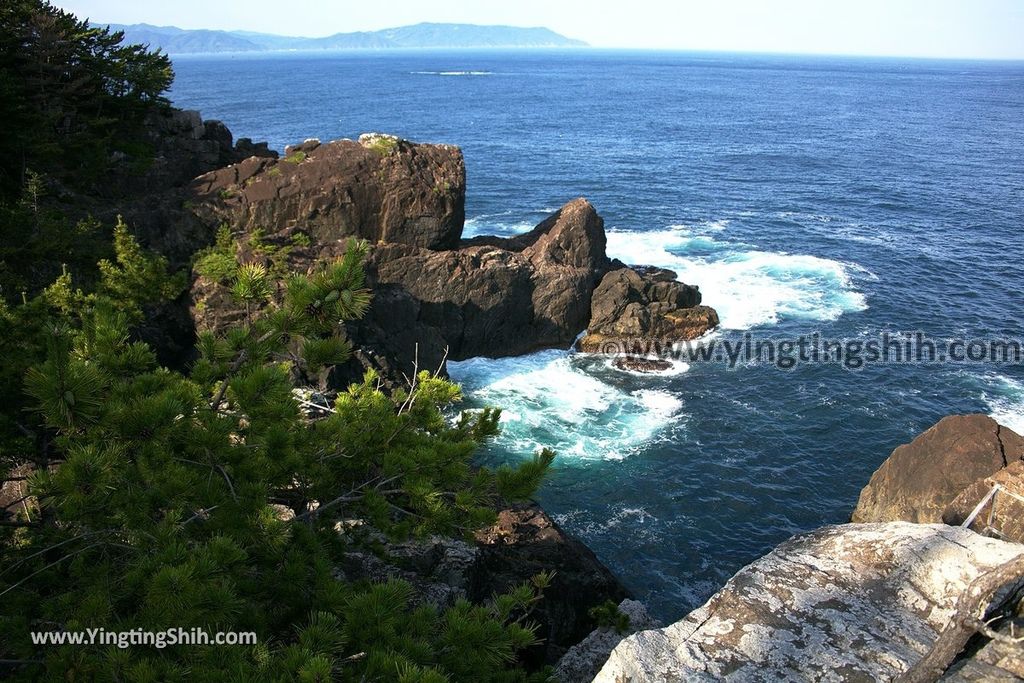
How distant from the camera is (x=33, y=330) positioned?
530 inches

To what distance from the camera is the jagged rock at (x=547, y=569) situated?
19.6 meters

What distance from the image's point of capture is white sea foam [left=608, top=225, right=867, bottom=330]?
48469mm

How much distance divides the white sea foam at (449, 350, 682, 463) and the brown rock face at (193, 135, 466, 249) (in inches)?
351

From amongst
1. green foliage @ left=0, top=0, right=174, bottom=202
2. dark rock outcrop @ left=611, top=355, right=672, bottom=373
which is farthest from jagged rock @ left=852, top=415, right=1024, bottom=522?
green foliage @ left=0, top=0, right=174, bottom=202

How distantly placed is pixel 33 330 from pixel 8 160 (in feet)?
87.0

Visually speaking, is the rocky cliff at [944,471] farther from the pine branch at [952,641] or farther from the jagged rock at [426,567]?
the jagged rock at [426,567]

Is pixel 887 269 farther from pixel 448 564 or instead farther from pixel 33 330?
pixel 33 330

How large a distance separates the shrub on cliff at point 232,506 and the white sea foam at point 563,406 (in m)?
19.0

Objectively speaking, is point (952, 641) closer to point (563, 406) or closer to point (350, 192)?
point (563, 406)

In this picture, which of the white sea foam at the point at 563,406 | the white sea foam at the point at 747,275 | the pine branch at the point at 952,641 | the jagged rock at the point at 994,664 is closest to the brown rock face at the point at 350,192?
the white sea foam at the point at 563,406

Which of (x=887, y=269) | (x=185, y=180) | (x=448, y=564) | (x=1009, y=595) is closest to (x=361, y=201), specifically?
(x=185, y=180)

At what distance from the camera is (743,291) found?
51531mm

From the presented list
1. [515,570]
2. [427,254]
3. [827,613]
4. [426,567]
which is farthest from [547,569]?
[427,254]

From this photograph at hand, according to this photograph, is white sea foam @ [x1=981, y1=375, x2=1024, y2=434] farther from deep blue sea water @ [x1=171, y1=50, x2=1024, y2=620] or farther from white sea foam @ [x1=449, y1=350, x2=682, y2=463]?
white sea foam @ [x1=449, y1=350, x2=682, y2=463]
